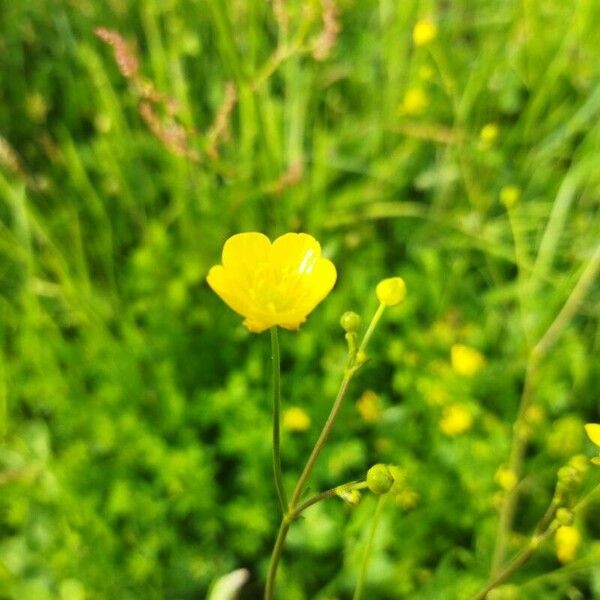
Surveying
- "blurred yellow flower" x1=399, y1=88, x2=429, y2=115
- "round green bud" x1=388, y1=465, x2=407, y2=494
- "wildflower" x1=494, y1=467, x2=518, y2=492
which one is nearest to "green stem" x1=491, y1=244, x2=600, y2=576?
"wildflower" x1=494, y1=467, x2=518, y2=492

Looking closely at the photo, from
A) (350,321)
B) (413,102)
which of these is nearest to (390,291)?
(350,321)

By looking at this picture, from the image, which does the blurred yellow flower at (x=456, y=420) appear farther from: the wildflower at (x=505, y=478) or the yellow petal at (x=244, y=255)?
the yellow petal at (x=244, y=255)

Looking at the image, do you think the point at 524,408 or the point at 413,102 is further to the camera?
the point at 413,102

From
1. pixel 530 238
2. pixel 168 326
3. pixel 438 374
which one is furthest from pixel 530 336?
pixel 168 326

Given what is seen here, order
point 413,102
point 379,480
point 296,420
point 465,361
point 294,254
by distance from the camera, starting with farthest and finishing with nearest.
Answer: point 413,102, point 465,361, point 296,420, point 294,254, point 379,480

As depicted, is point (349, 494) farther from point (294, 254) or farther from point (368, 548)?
point (294, 254)

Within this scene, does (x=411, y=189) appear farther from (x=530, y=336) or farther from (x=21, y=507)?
(x=21, y=507)
